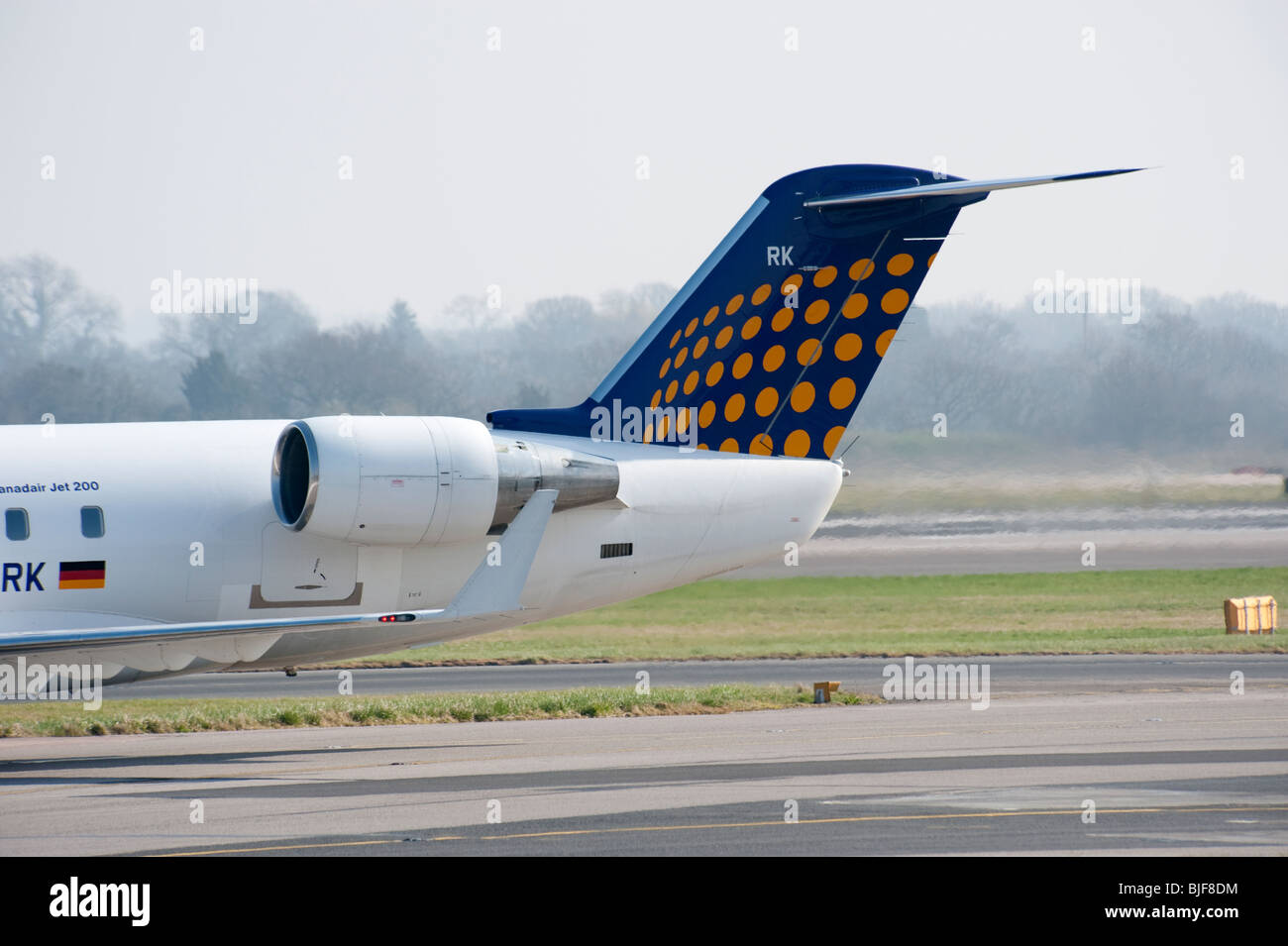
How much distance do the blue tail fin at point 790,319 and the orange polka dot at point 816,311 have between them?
0.02 m

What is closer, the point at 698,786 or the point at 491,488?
the point at 698,786

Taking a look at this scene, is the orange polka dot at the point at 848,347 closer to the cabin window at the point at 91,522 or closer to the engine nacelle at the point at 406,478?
the engine nacelle at the point at 406,478

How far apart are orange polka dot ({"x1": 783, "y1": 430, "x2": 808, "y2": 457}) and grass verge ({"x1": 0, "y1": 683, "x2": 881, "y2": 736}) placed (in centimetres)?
496

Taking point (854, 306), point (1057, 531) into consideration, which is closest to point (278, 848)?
point (854, 306)

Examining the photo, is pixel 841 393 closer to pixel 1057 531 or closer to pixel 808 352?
pixel 808 352

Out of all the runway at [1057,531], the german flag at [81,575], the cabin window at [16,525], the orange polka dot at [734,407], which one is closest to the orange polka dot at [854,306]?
the orange polka dot at [734,407]

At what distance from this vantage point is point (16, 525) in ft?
70.3

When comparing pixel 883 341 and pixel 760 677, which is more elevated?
pixel 883 341

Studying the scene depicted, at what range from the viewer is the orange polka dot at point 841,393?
25.7 m

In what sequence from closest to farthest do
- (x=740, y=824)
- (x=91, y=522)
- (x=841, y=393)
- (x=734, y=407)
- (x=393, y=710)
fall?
(x=740, y=824), (x=91, y=522), (x=734, y=407), (x=841, y=393), (x=393, y=710)

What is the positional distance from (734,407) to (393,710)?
26.1 ft

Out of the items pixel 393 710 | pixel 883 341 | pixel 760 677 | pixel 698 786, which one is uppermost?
pixel 883 341

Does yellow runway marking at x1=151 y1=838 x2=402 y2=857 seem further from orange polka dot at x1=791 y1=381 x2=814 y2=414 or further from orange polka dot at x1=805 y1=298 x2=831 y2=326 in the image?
orange polka dot at x1=805 y1=298 x2=831 y2=326

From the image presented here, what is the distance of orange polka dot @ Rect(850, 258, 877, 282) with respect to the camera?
2553 cm
